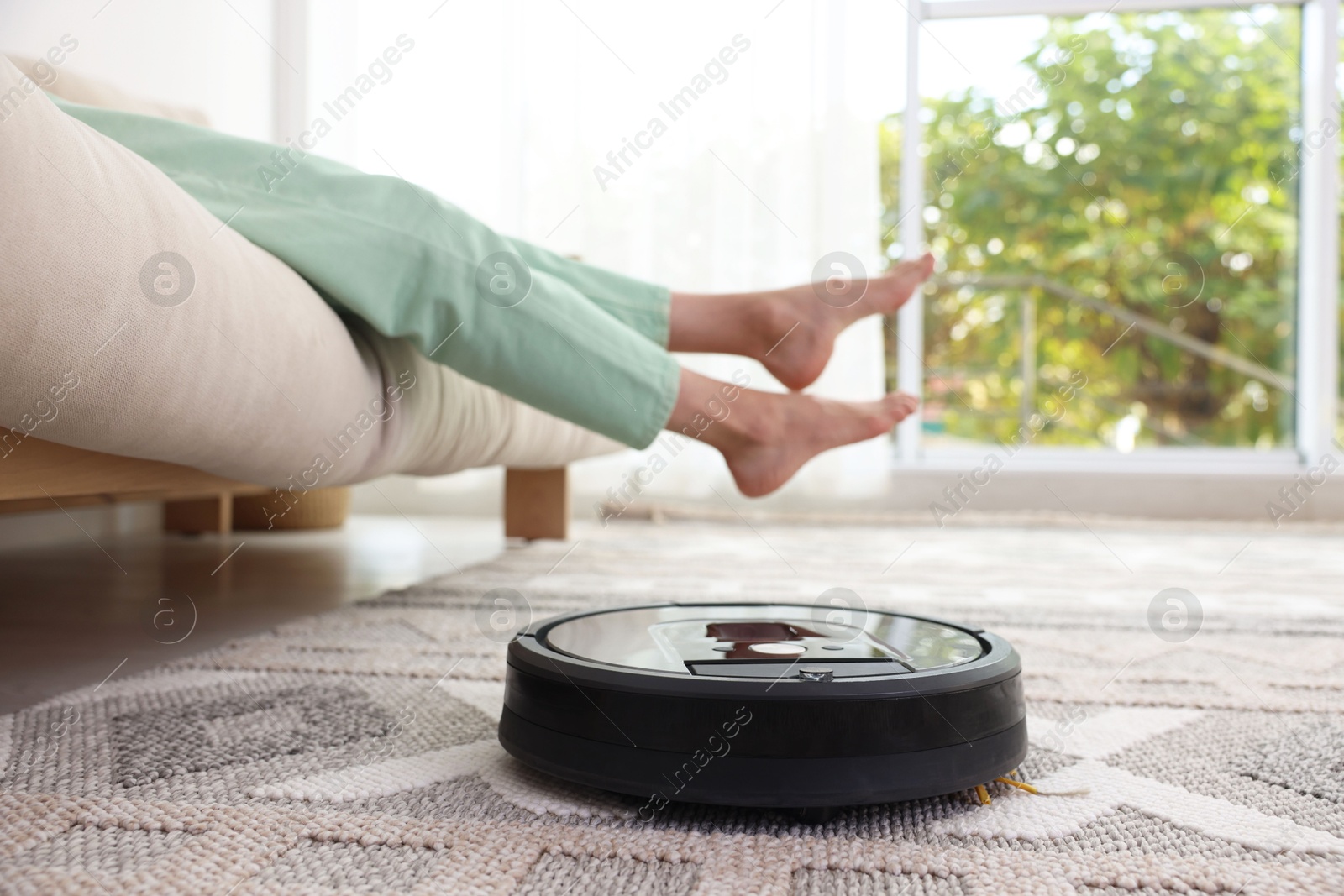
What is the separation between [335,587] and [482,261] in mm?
736

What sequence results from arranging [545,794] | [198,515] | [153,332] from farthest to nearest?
[198,515], [153,332], [545,794]

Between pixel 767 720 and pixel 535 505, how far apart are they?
1.51 metres

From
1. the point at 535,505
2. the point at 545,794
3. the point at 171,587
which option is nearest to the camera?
the point at 545,794

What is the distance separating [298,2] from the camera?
2791 mm

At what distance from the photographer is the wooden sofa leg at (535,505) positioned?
6.60 ft

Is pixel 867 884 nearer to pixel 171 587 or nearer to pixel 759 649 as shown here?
pixel 759 649

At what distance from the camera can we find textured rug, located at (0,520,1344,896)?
1.61 feet

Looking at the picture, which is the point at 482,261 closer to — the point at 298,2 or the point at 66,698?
the point at 66,698

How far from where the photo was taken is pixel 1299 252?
3094 mm

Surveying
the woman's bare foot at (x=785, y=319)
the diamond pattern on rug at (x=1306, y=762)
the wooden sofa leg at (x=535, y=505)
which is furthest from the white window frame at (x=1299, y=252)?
the diamond pattern on rug at (x=1306, y=762)

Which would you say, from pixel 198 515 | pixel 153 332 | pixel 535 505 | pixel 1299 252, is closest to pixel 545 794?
pixel 153 332

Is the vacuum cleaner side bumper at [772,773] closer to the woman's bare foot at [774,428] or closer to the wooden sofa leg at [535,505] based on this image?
the woman's bare foot at [774,428]

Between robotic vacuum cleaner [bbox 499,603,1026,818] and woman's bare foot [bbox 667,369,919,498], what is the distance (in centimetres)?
46

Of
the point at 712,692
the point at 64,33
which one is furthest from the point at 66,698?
the point at 64,33
